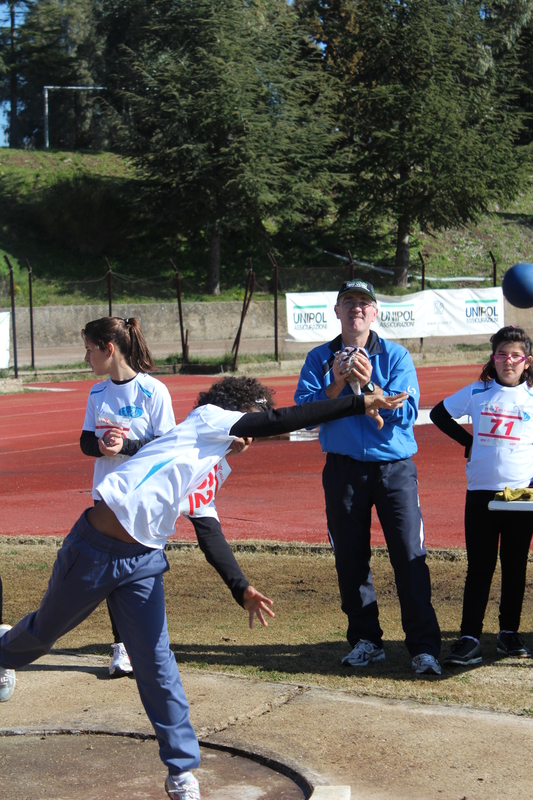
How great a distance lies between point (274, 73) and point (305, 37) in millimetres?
3832

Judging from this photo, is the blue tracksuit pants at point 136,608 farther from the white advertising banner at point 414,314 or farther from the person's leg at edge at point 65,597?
the white advertising banner at point 414,314

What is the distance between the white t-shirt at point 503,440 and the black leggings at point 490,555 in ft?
0.38

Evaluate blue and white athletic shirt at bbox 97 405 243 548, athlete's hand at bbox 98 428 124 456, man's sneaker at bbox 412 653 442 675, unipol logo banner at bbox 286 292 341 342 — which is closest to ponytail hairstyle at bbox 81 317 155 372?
athlete's hand at bbox 98 428 124 456

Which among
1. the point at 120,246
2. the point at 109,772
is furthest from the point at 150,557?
the point at 120,246

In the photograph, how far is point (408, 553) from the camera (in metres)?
4.80

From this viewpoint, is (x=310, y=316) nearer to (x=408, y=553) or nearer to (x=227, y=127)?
(x=408, y=553)

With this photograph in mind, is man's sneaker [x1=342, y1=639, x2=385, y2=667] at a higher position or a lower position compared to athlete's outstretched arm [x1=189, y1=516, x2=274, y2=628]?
lower

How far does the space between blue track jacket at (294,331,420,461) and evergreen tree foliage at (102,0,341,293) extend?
35.8 metres

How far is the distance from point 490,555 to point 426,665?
2.41 feet

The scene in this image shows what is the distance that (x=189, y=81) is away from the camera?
136 ft

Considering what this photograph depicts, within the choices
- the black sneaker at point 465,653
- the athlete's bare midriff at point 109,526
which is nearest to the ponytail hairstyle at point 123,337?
the athlete's bare midriff at point 109,526

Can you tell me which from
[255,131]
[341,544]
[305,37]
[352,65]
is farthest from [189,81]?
[341,544]

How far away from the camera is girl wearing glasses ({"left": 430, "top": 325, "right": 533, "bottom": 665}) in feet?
16.1

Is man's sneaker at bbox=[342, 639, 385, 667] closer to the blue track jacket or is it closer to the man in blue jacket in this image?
the man in blue jacket
